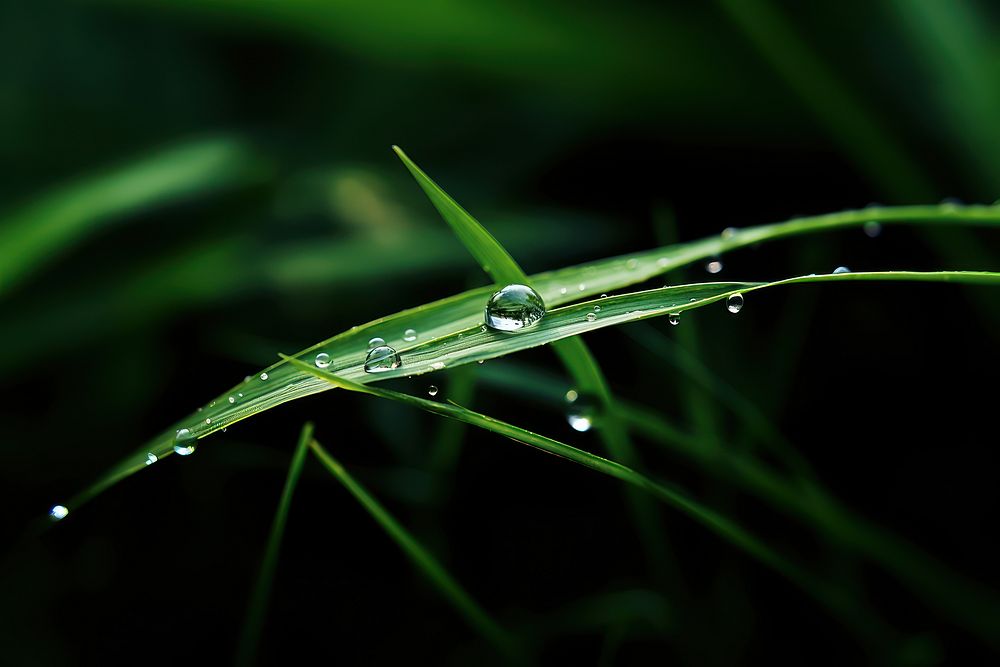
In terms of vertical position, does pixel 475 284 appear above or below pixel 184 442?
above

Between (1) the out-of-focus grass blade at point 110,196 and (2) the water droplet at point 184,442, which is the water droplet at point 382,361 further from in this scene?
(1) the out-of-focus grass blade at point 110,196

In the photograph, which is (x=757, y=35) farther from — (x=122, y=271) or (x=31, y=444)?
(x=31, y=444)

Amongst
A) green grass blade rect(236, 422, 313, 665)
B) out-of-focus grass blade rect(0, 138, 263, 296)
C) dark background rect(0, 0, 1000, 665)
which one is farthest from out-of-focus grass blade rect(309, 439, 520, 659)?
out-of-focus grass blade rect(0, 138, 263, 296)

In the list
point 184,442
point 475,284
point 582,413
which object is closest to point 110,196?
point 475,284

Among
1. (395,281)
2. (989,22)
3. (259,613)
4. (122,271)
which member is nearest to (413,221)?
(395,281)

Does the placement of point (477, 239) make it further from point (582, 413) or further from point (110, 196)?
point (110, 196)

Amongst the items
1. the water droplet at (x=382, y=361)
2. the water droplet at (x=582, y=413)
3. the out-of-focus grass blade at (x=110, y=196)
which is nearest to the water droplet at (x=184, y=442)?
the water droplet at (x=382, y=361)
